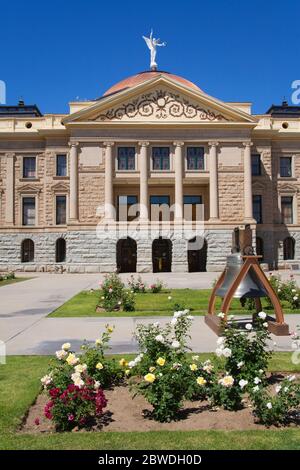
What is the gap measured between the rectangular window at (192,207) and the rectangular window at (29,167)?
51.5 feet

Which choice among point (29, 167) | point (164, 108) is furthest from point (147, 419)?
point (29, 167)

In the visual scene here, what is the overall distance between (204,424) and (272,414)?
861 mm

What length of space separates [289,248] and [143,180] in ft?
56.6

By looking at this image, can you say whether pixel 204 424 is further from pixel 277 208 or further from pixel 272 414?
pixel 277 208

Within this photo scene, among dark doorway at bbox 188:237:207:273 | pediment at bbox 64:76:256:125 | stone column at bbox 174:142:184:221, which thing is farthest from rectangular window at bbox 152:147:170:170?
dark doorway at bbox 188:237:207:273

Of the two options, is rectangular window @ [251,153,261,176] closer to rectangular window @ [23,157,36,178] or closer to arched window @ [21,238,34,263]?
rectangular window @ [23,157,36,178]

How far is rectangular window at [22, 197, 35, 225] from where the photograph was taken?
→ 44.9 metres

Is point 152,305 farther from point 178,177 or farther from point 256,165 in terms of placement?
point 256,165

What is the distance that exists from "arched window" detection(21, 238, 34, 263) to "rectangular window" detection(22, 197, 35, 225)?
1.89 meters

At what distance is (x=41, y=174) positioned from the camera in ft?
148

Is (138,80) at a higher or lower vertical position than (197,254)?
higher

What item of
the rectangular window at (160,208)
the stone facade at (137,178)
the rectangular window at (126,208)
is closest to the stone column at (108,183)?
the stone facade at (137,178)

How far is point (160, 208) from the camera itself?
43656mm

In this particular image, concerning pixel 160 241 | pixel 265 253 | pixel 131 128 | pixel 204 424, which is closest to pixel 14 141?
pixel 131 128
